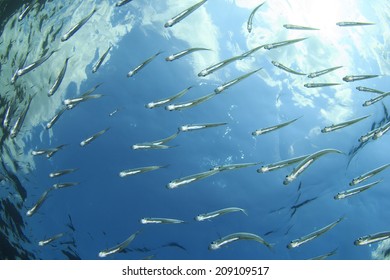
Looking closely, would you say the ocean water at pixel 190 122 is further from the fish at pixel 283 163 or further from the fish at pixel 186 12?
the fish at pixel 186 12

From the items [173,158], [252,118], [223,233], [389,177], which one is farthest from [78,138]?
[389,177]

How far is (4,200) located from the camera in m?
15.5

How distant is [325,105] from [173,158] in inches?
279

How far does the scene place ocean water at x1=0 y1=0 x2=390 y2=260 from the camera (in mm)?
12156

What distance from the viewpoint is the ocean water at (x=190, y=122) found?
39.9 ft

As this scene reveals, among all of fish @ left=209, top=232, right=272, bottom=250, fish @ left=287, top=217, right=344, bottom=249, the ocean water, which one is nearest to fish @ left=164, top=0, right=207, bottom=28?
the ocean water

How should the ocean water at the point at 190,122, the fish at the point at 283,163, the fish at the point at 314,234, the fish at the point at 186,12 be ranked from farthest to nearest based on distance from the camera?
the ocean water at the point at 190,122
the fish at the point at 314,234
the fish at the point at 283,163
the fish at the point at 186,12

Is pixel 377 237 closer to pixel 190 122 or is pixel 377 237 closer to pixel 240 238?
pixel 240 238

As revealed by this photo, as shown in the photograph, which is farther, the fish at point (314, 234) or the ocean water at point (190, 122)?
the ocean water at point (190, 122)

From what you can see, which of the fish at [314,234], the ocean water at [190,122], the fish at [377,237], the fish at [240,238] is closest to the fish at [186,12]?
the ocean water at [190,122]

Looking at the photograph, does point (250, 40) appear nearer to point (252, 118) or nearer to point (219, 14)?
point (219, 14)

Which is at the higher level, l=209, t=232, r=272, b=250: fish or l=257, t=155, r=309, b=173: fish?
l=257, t=155, r=309, b=173: fish

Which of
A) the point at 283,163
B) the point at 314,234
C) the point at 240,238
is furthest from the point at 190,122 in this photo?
the point at 314,234

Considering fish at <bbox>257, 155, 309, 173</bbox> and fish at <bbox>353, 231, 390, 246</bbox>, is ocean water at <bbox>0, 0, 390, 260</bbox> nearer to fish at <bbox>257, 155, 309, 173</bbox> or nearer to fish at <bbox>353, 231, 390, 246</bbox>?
fish at <bbox>257, 155, 309, 173</bbox>
